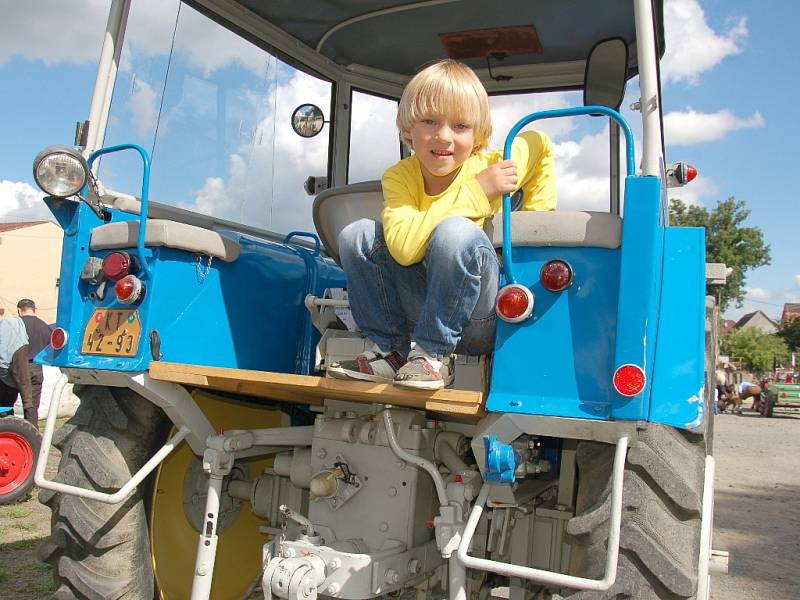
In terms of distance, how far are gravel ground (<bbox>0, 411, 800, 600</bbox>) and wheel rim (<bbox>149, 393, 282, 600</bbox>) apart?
61.6 inches

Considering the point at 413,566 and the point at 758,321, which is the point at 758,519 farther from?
the point at 758,321

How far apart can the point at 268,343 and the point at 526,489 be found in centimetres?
133

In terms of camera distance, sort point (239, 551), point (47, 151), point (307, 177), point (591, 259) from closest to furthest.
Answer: point (591, 259)
point (47, 151)
point (239, 551)
point (307, 177)

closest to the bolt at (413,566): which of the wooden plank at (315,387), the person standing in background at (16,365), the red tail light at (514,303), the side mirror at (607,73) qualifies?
the wooden plank at (315,387)

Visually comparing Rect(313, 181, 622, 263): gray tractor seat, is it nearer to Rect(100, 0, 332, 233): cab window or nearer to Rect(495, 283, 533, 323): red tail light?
A: Rect(495, 283, 533, 323): red tail light

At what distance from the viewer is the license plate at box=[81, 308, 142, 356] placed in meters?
2.87

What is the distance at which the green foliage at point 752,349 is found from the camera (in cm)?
5272

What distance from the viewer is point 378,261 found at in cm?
260

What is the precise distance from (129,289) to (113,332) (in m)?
0.20

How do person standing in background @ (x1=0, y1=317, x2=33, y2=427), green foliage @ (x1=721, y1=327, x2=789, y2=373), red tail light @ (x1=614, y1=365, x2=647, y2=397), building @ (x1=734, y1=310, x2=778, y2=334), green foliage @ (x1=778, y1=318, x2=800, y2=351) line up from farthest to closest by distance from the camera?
1. building @ (x1=734, y1=310, x2=778, y2=334)
2. green foliage @ (x1=778, y1=318, x2=800, y2=351)
3. green foliage @ (x1=721, y1=327, x2=789, y2=373)
4. person standing in background @ (x1=0, y1=317, x2=33, y2=427)
5. red tail light @ (x1=614, y1=365, x2=647, y2=397)

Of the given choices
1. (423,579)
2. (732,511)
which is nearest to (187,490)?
(423,579)

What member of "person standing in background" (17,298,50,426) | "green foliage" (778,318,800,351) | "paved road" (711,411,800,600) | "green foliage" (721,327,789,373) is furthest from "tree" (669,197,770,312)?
"person standing in background" (17,298,50,426)

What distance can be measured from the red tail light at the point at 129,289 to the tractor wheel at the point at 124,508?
467 mm

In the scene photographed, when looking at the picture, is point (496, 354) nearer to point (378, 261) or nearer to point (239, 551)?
point (378, 261)
